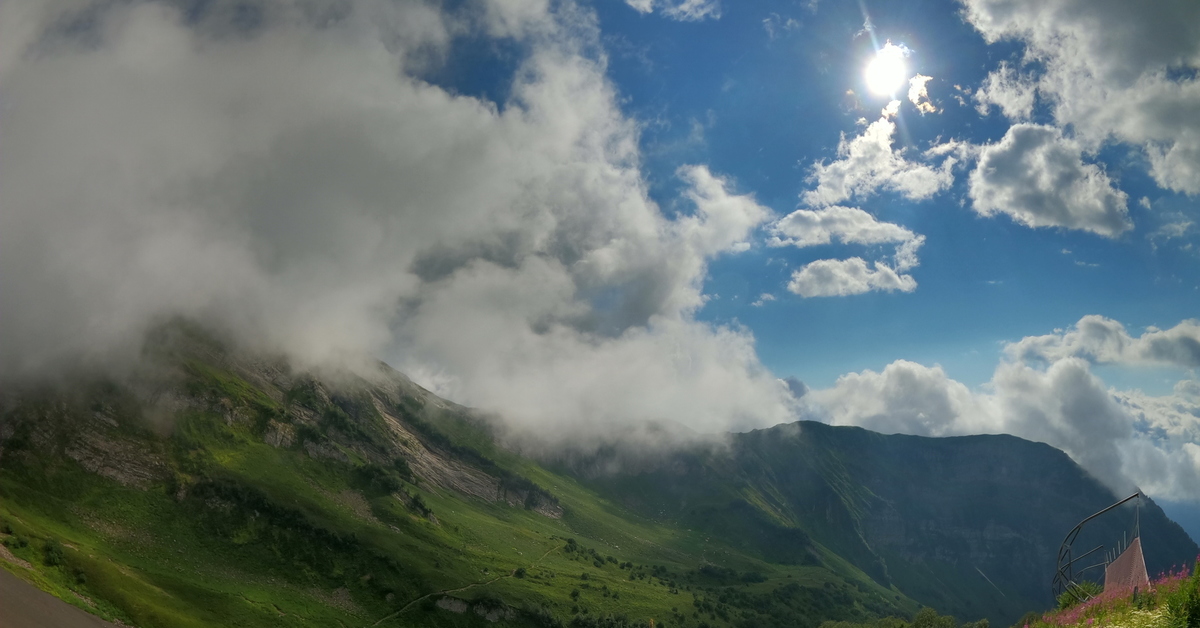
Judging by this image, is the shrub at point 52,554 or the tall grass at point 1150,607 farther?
the shrub at point 52,554

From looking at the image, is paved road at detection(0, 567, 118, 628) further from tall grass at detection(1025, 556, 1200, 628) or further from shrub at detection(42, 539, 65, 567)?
tall grass at detection(1025, 556, 1200, 628)

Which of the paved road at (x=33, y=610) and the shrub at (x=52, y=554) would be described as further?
the shrub at (x=52, y=554)

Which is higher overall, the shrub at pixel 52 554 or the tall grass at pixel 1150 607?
the tall grass at pixel 1150 607

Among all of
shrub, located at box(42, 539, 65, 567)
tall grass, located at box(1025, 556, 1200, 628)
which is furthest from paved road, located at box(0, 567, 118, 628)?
tall grass, located at box(1025, 556, 1200, 628)

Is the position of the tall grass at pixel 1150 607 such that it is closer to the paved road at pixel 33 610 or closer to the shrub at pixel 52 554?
the paved road at pixel 33 610

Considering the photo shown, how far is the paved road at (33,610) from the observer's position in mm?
82625

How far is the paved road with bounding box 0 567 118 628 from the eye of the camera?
82.6 meters

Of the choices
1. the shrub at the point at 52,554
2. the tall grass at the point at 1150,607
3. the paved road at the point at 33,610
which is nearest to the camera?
the tall grass at the point at 1150,607

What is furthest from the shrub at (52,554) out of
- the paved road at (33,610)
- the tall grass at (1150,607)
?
the tall grass at (1150,607)

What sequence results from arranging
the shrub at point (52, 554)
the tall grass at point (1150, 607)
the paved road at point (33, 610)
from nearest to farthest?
the tall grass at point (1150, 607), the paved road at point (33, 610), the shrub at point (52, 554)

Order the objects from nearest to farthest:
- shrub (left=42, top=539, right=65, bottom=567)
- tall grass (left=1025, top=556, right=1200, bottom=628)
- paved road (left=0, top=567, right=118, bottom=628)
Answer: tall grass (left=1025, top=556, right=1200, bottom=628)
paved road (left=0, top=567, right=118, bottom=628)
shrub (left=42, top=539, right=65, bottom=567)

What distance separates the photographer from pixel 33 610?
291 ft

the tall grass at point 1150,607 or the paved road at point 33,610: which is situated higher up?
the tall grass at point 1150,607

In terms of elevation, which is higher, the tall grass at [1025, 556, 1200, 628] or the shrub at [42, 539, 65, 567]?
the tall grass at [1025, 556, 1200, 628]
